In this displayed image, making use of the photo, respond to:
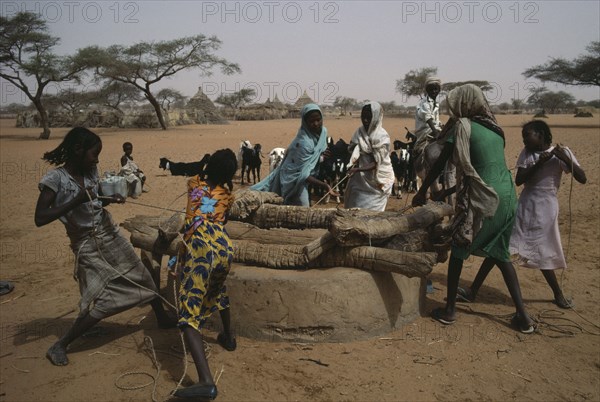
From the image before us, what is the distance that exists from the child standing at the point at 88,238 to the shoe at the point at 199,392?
1056mm

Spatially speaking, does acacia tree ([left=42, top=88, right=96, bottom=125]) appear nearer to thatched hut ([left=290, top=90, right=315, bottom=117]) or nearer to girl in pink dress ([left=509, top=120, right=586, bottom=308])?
thatched hut ([left=290, top=90, right=315, bottom=117])

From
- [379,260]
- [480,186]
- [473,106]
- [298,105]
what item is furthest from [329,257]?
[298,105]

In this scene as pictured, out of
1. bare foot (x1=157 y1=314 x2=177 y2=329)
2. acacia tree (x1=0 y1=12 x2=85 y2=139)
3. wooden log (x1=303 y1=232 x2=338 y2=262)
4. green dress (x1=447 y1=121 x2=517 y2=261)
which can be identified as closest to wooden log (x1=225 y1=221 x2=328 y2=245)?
wooden log (x1=303 y1=232 x2=338 y2=262)

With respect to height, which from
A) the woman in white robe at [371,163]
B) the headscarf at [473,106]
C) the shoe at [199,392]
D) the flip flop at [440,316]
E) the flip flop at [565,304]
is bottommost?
the flip flop at [565,304]

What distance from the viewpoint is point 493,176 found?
12.1 ft

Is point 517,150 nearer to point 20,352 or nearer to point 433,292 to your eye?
point 433,292

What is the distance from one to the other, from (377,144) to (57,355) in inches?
138

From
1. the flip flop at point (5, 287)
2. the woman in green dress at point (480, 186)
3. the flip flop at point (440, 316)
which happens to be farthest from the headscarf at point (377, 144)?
the flip flop at point (5, 287)

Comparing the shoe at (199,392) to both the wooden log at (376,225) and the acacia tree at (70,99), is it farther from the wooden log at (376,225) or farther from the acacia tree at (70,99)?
the acacia tree at (70,99)

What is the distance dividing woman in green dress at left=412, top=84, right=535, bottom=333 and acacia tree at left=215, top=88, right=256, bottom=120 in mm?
52253

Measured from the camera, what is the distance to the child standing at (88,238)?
3.11 metres

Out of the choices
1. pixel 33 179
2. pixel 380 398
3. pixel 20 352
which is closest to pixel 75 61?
pixel 33 179

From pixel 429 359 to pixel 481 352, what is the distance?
44 centimetres

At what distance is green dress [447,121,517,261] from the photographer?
3670 mm
